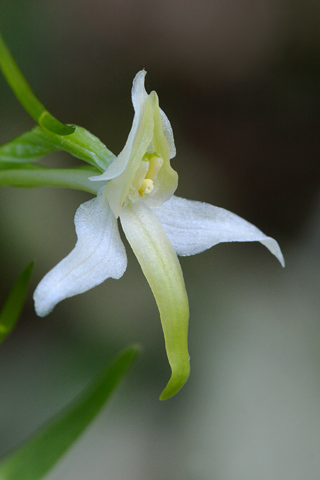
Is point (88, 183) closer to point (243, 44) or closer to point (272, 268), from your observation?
point (272, 268)

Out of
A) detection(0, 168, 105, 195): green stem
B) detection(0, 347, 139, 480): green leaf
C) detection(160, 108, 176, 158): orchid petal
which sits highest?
detection(160, 108, 176, 158): orchid petal

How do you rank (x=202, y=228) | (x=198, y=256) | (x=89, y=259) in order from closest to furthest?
(x=89, y=259), (x=202, y=228), (x=198, y=256)

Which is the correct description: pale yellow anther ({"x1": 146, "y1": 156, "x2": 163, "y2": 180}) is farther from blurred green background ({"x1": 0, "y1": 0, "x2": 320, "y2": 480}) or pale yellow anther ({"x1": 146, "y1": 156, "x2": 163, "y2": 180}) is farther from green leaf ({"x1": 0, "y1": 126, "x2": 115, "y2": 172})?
blurred green background ({"x1": 0, "y1": 0, "x2": 320, "y2": 480})

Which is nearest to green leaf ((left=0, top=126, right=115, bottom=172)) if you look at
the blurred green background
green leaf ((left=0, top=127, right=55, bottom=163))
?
green leaf ((left=0, top=127, right=55, bottom=163))

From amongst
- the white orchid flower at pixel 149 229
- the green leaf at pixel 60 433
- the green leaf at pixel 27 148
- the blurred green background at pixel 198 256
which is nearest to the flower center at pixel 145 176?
the white orchid flower at pixel 149 229

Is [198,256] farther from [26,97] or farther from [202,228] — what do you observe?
[26,97]

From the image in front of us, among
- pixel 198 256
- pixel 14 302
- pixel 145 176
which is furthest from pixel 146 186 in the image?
pixel 198 256

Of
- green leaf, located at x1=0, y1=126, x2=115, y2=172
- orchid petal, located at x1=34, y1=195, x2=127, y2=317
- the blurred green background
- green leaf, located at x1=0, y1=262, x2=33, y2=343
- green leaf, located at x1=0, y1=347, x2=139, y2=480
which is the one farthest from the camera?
the blurred green background
